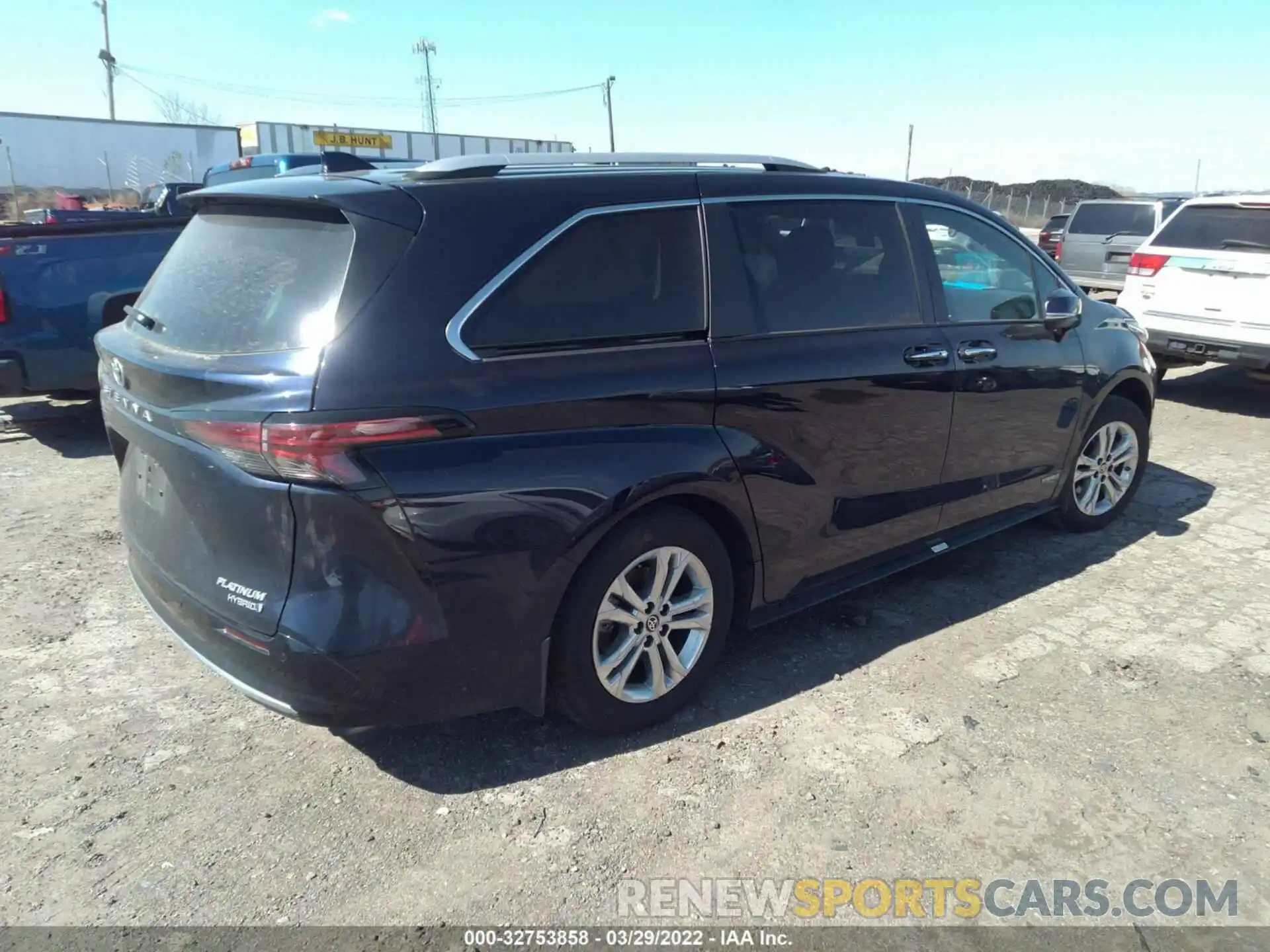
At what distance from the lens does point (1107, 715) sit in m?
3.45

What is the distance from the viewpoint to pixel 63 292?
6.61m

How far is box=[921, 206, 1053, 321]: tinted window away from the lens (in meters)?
4.21

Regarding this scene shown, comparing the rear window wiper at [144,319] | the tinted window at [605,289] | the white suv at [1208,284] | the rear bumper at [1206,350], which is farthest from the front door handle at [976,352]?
the white suv at [1208,284]

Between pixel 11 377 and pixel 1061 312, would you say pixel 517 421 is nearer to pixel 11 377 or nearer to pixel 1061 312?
pixel 1061 312

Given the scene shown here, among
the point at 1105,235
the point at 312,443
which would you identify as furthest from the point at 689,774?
the point at 1105,235

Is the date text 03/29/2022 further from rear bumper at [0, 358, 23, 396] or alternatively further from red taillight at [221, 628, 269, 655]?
rear bumper at [0, 358, 23, 396]

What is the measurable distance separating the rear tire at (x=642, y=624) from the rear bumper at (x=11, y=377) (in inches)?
211

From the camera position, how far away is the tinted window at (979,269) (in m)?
4.21

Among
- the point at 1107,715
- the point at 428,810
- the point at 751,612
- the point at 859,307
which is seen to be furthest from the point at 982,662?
the point at 428,810

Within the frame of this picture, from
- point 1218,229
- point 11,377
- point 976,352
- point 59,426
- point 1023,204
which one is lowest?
point 59,426

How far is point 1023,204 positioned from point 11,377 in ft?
138

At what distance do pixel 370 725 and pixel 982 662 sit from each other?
2.44 meters

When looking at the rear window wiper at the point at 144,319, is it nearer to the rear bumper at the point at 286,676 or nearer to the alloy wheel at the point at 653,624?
the rear bumper at the point at 286,676

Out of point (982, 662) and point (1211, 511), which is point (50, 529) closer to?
point (982, 662)
